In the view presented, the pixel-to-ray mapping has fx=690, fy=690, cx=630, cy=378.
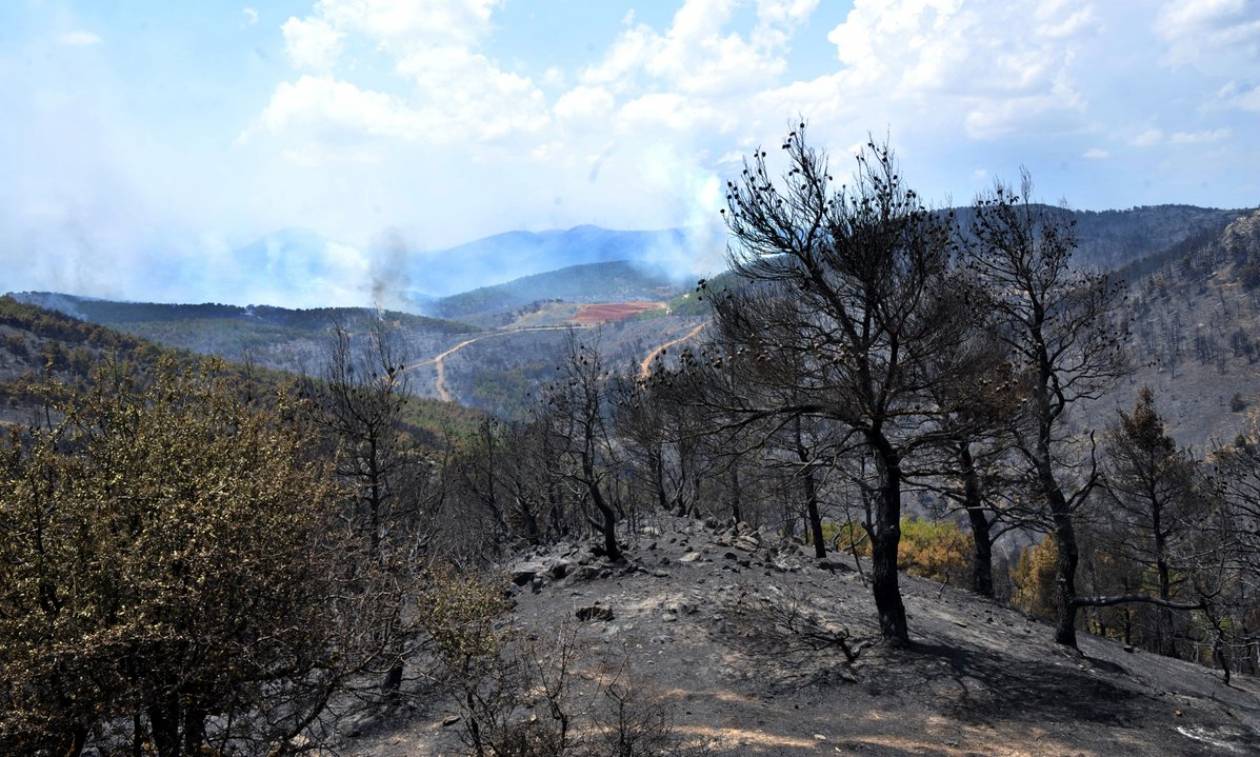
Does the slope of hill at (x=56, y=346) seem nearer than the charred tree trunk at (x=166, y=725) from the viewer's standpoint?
No

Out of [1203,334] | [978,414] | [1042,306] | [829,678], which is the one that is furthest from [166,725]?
[1203,334]

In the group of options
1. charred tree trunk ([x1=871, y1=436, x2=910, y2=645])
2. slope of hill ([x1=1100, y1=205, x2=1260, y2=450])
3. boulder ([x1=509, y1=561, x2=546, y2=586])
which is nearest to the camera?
charred tree trunk ([x1=871, y1=436, x2=910, y2=645])

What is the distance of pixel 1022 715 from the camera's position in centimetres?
976

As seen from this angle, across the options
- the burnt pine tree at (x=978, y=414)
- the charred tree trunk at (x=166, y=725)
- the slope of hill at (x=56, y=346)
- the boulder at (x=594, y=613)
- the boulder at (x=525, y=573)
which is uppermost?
the slope of hill at (x=56, y=346)

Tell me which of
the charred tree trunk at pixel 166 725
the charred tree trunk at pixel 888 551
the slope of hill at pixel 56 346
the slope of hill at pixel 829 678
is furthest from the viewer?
the slope of hill at pixel 56 346

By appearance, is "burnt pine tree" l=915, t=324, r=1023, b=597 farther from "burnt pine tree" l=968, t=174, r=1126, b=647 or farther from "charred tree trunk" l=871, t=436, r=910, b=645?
"burnt pine tree" l=968, t=174, r=1126, b=647

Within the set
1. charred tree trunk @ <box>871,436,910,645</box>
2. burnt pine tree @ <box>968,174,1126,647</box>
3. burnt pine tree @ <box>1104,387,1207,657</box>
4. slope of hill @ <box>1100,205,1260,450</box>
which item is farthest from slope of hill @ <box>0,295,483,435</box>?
slope of hill @ <box>1100,205,1260,450</box>

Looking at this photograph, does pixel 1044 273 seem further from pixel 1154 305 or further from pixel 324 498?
pixel 1154 305

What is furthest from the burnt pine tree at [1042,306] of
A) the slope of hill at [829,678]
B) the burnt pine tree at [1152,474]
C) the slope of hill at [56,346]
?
the slope of hill at [56,346]

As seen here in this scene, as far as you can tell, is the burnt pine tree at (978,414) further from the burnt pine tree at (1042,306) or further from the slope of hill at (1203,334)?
the slope of hill at (1203,334)

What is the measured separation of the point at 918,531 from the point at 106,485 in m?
84.9

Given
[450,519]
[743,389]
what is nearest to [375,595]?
[743,389]

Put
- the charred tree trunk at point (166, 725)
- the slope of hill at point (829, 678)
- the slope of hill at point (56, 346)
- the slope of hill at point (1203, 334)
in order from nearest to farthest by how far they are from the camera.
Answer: the charred tree trunk at point (166, 725) → the slope of hill at point (829, 678) → the slope of hill at point (56, 346) → the slope of hill at point (1203, 334)

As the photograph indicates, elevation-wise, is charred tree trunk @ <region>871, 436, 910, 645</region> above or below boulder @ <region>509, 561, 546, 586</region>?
above
